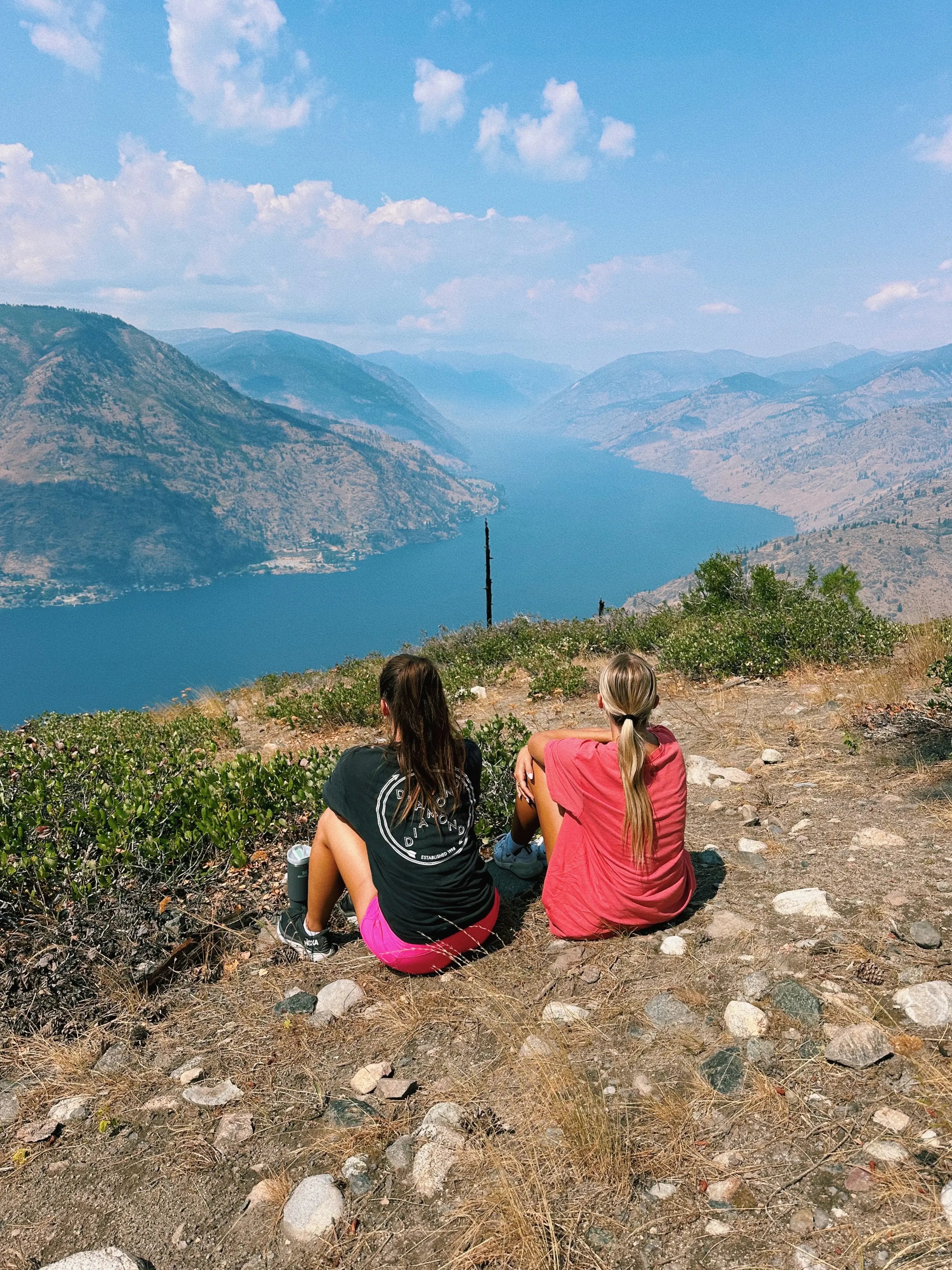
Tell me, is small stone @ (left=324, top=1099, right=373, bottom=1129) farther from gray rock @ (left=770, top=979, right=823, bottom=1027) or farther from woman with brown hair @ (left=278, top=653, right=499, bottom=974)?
gray rock @ (left=770, top=979, right=823, bottom=1027)

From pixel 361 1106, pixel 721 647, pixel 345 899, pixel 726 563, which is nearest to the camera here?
pixel 361 1106

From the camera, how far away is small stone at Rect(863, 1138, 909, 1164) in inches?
90.1

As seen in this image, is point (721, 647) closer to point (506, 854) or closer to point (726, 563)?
point (506, 854)

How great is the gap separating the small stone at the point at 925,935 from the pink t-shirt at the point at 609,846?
1107mm

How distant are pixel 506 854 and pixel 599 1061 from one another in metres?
1.94

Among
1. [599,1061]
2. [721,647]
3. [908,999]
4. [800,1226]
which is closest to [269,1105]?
[599,1061]

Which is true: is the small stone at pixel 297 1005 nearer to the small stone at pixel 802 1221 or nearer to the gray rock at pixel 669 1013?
the gray rock at pixel 669 1013

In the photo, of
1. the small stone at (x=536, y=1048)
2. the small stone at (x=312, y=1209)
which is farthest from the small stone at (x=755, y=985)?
the small stone at (x=312, y=1209)

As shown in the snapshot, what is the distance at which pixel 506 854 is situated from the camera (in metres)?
4.94

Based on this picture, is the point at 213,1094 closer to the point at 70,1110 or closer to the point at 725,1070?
the point at 70,1110

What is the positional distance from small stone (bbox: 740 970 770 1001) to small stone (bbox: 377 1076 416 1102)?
160cm

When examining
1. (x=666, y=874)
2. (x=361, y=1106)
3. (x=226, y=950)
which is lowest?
(x=226, y=950)

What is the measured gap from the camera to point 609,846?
3.84 meters

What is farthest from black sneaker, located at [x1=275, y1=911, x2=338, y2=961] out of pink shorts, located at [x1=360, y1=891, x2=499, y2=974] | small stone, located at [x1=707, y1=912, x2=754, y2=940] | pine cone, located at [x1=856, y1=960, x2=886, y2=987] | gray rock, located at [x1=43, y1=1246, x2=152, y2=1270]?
pine cone, located at [x1=856, y1=960, x2=886, y2=987]
